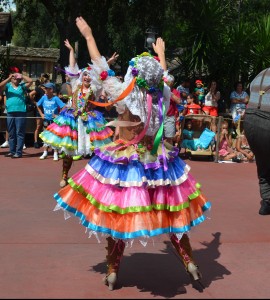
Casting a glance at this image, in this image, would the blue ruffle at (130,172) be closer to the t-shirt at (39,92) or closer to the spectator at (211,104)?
the t-shirt at (39,92)

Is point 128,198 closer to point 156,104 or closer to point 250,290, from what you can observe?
point 156,104

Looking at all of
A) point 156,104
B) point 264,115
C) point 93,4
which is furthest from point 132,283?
point 93,4

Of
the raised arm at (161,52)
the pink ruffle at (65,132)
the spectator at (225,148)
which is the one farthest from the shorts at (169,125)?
the raised arm at (161,52)

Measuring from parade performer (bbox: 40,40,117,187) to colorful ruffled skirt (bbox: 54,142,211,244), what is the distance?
434 cm

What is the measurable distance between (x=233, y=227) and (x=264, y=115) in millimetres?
1359

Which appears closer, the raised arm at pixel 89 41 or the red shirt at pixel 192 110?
the raised arm at pixel 89 41

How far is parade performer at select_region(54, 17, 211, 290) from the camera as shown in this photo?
178 inches

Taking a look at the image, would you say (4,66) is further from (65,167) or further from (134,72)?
(134,72)

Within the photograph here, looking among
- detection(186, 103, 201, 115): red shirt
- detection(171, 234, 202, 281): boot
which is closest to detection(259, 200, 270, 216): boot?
detection(171, 234, 202, 281): boot

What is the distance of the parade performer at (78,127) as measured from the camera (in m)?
9.08

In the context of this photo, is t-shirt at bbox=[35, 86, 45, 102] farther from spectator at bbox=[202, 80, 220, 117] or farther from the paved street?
the paved street

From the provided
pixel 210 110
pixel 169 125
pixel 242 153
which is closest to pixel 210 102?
pixel 210 110

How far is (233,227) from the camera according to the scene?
22.4ft

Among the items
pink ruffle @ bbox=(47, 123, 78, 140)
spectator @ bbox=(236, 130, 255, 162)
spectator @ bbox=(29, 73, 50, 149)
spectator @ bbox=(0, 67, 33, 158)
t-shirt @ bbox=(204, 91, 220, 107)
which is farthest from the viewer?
t-shirt @ bbox=(204, 91, 220, 107)
